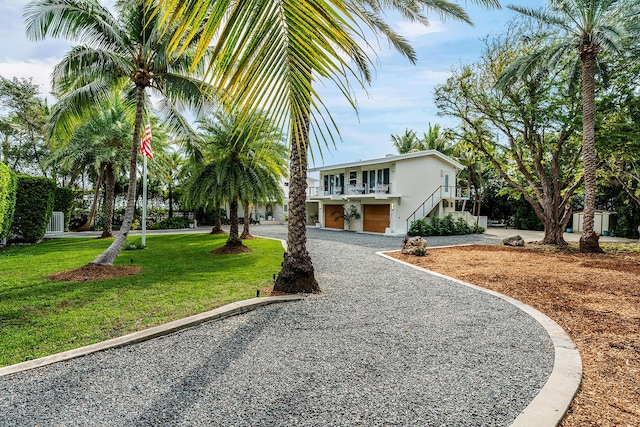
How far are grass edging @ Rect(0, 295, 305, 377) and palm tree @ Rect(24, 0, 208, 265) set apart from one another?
5239mm

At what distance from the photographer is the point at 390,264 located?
10.6 m

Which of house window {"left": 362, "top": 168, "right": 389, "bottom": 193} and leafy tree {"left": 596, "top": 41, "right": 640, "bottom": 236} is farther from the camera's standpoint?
house window {"left": 362, "top": 168, "right": 389, "bottom": 193}

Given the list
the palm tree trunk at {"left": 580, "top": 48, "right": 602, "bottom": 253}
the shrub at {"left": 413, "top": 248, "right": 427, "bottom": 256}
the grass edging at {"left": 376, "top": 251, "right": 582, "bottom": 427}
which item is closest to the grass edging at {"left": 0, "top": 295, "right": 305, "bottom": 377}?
the grass edging at {"left": 376, "top": 251, "right": 582, "bottom": 427}

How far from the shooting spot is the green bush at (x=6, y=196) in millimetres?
11220

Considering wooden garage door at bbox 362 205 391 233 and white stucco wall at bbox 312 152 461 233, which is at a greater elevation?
white stucco wall at bbox 312 152 461 233

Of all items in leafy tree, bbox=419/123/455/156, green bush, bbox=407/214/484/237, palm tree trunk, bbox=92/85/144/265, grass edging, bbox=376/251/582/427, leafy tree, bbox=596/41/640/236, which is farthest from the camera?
leafy tree, bbox=419/123/455/156

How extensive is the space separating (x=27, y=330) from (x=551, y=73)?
67.2 feet

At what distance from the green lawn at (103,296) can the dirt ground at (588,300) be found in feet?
16.7

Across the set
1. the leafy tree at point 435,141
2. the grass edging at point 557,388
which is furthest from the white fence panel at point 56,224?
the leafy tree at point 435,141

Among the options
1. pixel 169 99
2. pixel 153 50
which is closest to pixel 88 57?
pixel 153 50

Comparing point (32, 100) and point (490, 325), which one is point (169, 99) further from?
point (32, 100)

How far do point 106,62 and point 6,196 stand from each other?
265 inches

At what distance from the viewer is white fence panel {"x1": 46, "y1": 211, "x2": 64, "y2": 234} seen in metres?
17.0

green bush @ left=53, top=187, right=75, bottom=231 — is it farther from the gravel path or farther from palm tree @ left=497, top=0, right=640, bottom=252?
palm tree @ left=497, top=0, right=640, bottom=252
